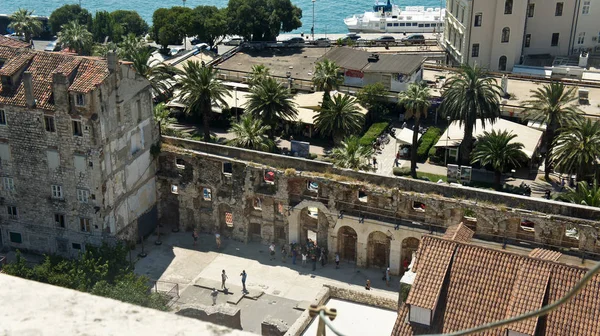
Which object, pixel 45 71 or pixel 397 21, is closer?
pixel 45 71

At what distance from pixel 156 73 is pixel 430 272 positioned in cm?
4944

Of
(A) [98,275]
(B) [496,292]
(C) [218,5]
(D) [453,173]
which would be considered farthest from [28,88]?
(C) [218,5]

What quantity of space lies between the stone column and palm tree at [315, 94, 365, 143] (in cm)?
2012

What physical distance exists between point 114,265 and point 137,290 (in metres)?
5.19

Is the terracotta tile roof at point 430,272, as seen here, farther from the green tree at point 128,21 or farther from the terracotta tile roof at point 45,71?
the green tree at point 128,21

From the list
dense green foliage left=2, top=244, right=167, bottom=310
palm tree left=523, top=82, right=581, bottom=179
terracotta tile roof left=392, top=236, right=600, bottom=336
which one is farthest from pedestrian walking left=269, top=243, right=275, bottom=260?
palm tree left=523, top=82, right=581, bottom=179

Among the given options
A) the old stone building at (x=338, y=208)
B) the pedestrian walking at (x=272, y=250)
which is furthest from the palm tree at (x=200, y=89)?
the pedestrian walking at (x=272, y=250)

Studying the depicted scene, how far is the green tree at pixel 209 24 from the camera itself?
110938mm

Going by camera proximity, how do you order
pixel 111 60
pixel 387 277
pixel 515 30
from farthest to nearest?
1. pixel 515 30
2. pixel 387 277
3. pixel 111 60

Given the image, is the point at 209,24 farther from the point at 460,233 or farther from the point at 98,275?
the point at 460,233

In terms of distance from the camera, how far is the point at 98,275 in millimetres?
52469

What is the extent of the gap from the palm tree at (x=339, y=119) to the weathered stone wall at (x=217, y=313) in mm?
28642

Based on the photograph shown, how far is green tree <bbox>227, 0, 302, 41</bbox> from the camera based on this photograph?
359ft

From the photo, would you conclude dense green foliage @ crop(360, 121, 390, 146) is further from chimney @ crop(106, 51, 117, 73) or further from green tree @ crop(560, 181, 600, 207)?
chimney @ crop(106, 51, 117, 73)
